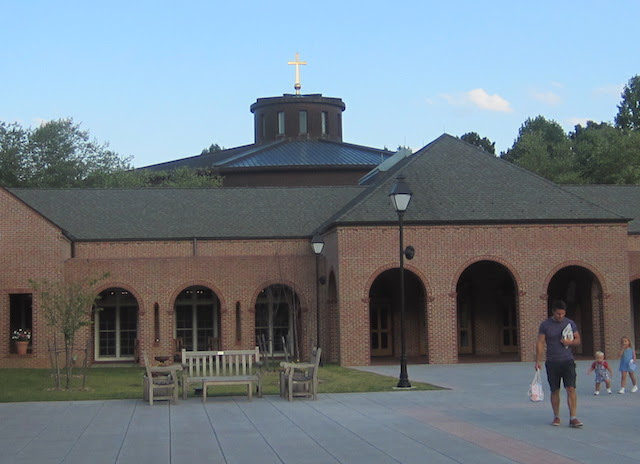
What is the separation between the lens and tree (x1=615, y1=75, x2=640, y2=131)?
90.4 metres

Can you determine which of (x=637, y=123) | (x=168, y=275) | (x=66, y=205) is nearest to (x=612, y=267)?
(x=168, y=275)

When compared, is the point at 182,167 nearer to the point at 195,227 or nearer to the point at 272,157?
the point at 272,157

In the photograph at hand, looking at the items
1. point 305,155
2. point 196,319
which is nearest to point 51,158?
point 305,155

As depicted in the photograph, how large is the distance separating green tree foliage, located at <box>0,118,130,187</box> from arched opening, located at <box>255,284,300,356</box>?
28903mm

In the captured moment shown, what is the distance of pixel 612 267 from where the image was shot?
1265 inches

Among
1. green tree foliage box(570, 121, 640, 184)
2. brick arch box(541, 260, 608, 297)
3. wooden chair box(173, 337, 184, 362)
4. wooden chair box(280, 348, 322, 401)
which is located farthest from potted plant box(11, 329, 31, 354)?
green tree foliage box(570, 121, 640, 184)

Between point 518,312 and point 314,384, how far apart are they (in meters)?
15.2

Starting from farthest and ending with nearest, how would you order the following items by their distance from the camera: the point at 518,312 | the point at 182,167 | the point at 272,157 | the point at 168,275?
the point at 182,167
the point at 272,157
the point at 168,275
the point at 518,312

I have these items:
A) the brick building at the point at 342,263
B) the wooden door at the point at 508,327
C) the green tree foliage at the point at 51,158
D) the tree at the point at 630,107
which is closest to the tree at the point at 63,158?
the green tree foliage at the point at 51,158

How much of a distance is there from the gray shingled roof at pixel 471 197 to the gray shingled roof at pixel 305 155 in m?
21.1

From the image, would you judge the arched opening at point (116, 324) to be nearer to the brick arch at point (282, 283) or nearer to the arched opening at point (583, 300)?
the brick arch at point (282, 283)

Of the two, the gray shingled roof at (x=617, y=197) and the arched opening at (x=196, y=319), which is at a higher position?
the gray shingled roof at (x=617, y=197)

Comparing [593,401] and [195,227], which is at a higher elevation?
[195,227]

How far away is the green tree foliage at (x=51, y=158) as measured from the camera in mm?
61219
